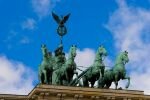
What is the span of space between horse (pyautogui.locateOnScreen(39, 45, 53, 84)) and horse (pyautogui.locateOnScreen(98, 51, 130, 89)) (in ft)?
10.5

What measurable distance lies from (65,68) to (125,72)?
12.9 feet

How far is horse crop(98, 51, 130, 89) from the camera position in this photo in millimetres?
57688

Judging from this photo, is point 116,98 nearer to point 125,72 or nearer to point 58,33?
point 125,72

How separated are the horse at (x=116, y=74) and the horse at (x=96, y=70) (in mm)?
427

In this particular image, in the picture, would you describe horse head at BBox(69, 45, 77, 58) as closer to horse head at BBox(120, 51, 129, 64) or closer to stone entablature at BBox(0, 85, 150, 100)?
stone entablature at BBox(0, 85, 150, 100)

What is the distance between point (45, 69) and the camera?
56.7 metres

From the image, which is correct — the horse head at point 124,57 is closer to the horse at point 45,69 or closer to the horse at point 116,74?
the horse at point 116,74

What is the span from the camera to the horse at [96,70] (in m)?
57.7

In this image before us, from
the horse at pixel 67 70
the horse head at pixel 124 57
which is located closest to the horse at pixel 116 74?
the horse head at pixel 124 57

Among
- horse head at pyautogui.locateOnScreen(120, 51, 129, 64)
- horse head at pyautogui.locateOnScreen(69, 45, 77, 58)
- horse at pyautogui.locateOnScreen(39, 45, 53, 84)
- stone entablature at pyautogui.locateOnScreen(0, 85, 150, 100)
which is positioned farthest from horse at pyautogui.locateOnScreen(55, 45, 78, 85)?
horse head at pyautogui.locateOnScreen(120, 51, 129, 64)

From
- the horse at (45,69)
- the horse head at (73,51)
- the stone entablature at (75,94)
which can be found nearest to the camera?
the stone entablature at (75,94)

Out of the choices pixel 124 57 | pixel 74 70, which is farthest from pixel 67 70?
pixel 124 57

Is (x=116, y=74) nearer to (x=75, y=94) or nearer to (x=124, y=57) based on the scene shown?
(x=124, y=57)

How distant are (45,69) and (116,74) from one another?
450 centimetres
